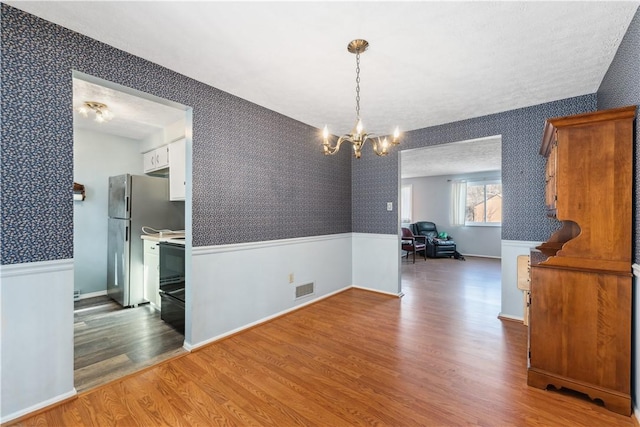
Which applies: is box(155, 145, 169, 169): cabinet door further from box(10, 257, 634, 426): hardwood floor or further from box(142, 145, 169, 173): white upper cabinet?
box(10, 257, 634, 426): hardwood floor

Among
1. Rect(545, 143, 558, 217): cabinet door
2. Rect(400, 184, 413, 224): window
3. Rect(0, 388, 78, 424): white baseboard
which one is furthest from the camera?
Rect(400, 184, 413, 224): window

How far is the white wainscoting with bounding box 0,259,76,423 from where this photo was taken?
1.63 meters

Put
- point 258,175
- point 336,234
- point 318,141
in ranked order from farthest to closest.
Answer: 1. point 336,234
2. point 318,141
3. point 258,175

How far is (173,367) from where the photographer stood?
223 cm

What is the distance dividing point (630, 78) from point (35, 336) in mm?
4074

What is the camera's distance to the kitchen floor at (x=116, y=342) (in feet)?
7.07

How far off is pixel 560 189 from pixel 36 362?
3.55 m

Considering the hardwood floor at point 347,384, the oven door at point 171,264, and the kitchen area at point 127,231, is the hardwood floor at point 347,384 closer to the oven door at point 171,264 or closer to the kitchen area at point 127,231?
the kitchen area at point 127,231

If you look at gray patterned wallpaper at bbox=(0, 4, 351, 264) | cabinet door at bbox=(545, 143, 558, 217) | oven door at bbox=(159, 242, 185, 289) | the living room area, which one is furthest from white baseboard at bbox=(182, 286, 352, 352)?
the living room area

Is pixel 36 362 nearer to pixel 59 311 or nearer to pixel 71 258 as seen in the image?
pixel 59 311

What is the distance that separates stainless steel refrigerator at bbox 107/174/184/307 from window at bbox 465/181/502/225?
7677 mm

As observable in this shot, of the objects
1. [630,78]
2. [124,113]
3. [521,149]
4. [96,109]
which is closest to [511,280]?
[521,149]

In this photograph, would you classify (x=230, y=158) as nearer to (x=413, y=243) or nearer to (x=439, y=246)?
(x=413, y=243)

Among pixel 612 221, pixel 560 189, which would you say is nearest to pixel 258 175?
pixel 560 189
